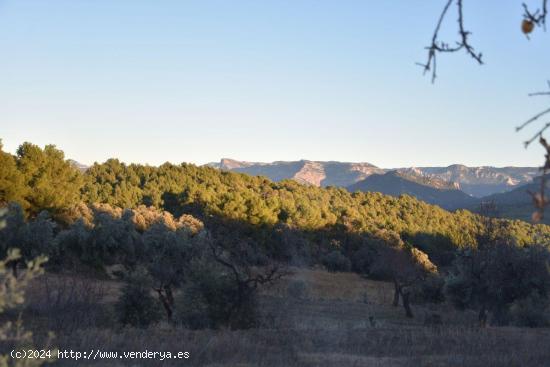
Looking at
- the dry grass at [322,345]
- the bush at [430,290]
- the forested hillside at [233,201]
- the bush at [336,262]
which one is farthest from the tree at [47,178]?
the bush at [430,290]

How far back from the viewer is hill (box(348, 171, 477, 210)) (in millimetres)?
173012

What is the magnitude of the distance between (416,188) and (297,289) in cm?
15498

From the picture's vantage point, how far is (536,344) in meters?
14.7

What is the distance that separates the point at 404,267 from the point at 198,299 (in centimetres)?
1757

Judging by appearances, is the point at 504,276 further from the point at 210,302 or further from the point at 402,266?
the point at 210,302

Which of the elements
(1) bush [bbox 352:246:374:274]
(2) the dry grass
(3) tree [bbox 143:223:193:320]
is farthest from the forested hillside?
(2) the dry grass

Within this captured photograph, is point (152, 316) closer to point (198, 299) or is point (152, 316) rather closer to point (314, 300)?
point (198, 299)

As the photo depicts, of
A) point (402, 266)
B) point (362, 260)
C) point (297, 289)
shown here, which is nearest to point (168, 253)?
point (297, 289)

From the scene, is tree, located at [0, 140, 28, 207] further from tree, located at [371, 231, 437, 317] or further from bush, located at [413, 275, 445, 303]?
bush, located at [413, 275, 445, 303]

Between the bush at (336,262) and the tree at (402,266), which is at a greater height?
the tree at (402,266)

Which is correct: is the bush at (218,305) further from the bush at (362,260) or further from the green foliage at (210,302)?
the bush at (362,260)

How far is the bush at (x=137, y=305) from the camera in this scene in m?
17.1

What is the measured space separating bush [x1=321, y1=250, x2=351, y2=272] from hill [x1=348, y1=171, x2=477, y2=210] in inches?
4752

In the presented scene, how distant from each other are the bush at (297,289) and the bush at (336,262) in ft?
52.3
